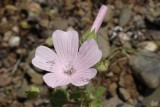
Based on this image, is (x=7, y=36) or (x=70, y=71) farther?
(x=7, y=36)

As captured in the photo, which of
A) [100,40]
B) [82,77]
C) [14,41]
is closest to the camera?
[82,77]

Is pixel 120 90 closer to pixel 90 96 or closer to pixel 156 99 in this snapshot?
pixel 156 99

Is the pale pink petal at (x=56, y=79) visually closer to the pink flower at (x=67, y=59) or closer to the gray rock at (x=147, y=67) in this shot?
the pink flower at (x=67, y=59)

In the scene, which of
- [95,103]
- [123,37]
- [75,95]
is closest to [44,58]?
[75,95]

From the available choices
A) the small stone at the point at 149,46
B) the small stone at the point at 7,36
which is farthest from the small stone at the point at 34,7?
the small stone at the point at 149,46

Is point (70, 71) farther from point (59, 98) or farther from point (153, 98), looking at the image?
point (153, 98)

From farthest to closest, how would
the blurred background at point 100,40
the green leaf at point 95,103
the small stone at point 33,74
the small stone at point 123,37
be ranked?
the small stone at point 123,37
the small stone at point 33,74
the blurred background at point 100,40
the green leaf at point 95,103

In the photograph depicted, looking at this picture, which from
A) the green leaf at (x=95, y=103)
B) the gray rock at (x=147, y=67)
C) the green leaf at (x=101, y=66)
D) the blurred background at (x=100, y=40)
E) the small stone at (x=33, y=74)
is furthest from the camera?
the small stone at (x=33, y=74)

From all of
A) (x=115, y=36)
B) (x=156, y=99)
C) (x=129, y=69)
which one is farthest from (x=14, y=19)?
(x=156, y=99)
